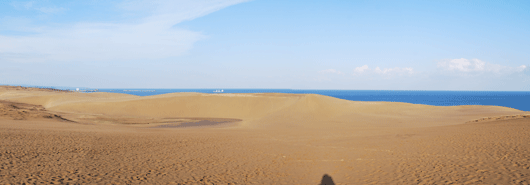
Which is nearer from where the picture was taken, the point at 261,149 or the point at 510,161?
the point at 510,161

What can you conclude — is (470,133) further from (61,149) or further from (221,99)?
(221,99)

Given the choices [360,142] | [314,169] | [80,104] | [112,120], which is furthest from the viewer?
[80,104]

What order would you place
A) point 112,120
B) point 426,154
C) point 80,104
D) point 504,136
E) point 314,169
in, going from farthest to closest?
point 80,104 < point 112,120 < point 504,136 < point 426,154 < point 314,169

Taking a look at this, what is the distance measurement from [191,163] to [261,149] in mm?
3528

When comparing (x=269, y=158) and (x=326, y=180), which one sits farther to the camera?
(x=269, y=158)

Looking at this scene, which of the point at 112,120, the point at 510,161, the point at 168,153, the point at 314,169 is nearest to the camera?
the point at 510,161

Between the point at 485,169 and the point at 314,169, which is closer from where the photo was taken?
the point at 485,169

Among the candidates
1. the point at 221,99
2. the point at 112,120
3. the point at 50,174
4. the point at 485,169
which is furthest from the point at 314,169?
the point at 221,99

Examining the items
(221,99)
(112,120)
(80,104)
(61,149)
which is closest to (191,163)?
(61,149)

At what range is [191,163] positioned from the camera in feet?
33.7

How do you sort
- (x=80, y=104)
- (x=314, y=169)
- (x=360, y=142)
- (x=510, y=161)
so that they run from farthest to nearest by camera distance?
1. (x=80, y=104)
2. (x=360, y=142)
3. (x=314, y=169)
4. (x=510, y=161)

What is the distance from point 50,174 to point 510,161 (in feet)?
41.7

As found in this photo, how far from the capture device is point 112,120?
26.9 m

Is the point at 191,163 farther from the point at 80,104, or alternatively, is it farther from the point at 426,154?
the point at 80,104
